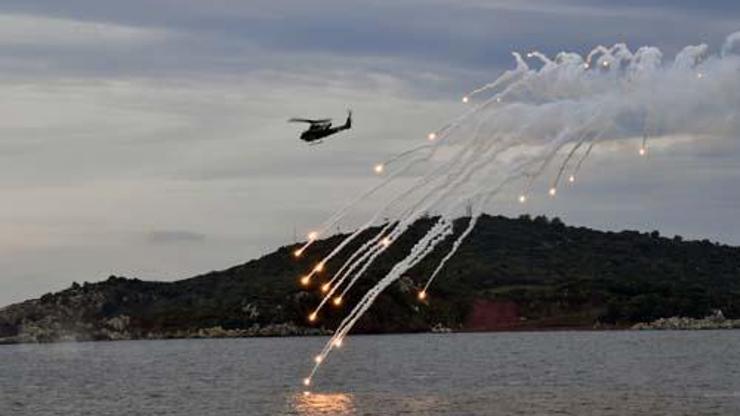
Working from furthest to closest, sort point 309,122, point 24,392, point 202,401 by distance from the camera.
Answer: point 24,392 < point 202,401 < point 309,122

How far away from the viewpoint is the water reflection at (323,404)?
14062 centimetres

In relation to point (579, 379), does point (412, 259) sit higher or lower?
higher

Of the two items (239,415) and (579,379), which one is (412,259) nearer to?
(239,415)

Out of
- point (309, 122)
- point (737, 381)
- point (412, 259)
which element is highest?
point (309, 122)

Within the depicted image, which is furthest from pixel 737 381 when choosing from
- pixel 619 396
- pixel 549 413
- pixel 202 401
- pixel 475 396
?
pixel 202 401

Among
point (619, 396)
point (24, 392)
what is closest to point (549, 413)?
point (619, 396)

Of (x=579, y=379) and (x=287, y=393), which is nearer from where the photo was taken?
(x=287, y=393)

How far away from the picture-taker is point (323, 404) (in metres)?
151

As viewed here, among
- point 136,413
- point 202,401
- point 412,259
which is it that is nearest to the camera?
point 412,259

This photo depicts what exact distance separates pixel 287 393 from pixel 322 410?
29266mm

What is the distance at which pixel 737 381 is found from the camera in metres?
180

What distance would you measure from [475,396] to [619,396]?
17.1m

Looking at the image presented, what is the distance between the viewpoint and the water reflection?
141m

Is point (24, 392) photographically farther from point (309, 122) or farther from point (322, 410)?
point (309, 122)
